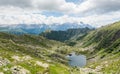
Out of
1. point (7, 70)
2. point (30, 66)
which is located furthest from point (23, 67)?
point (7, 70)

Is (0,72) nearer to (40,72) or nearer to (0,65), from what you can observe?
(0,65)

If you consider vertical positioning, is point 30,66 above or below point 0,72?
above

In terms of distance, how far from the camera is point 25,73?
581 ft

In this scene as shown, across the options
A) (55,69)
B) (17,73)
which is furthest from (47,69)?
(17,73)

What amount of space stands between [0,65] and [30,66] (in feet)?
105

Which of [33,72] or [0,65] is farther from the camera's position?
[33,72]

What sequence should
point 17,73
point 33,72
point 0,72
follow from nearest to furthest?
point 0,72 < point 17,73 < point 33,72

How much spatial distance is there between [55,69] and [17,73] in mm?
39606

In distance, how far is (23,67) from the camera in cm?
18962

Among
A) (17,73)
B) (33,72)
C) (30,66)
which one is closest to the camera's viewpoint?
(17,73)

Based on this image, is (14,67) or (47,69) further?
(47,69)

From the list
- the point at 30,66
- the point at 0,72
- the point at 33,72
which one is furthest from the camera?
the point at 30,66

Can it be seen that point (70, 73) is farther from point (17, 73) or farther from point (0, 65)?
point (0, 65)

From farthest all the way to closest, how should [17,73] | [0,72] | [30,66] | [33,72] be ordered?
[30,66] < [33,72] < [17,73] < [0,72]
